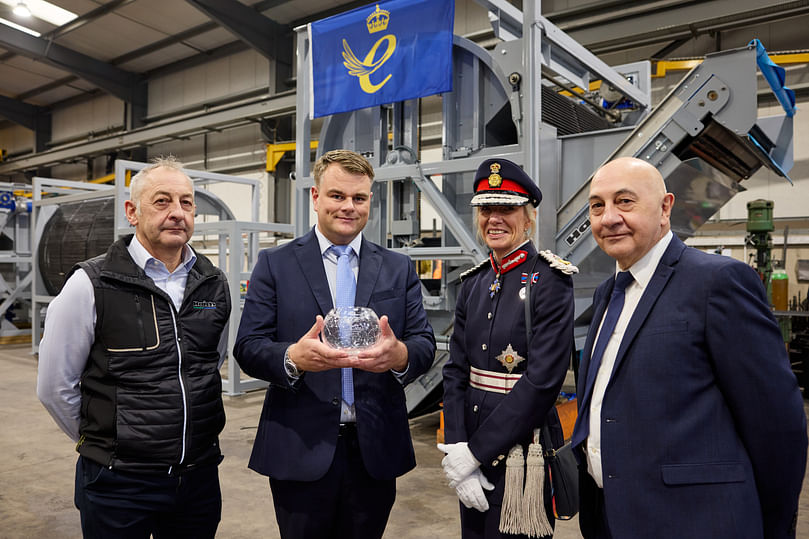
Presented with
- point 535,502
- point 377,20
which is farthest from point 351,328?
point 377,20

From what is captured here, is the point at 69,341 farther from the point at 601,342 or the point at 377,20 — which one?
the point at 377,20

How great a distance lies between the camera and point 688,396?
3.94 ft

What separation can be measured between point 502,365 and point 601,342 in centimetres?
37

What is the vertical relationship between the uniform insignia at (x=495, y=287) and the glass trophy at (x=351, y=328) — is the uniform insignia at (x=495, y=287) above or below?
above

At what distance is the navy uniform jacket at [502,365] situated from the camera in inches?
61.4

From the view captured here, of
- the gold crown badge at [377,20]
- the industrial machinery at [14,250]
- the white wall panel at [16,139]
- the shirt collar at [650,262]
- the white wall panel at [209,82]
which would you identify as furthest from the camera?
the white wall panel at [16,139]

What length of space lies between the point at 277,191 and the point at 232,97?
2531 millimetres

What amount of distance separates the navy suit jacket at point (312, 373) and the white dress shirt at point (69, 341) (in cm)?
29

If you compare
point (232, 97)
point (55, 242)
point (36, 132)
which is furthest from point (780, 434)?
point (36, 132)

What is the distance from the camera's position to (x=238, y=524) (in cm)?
308

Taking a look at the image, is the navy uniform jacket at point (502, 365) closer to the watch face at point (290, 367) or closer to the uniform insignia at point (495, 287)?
the uniform insignia at point (495, 287)

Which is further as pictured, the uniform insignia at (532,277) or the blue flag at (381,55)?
the blue flag at (381,55)

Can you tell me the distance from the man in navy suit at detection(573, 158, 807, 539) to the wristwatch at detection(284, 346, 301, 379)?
29.9 inches

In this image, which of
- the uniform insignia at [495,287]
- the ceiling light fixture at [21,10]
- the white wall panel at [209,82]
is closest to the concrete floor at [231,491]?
the uniform insignia at [495,287]
